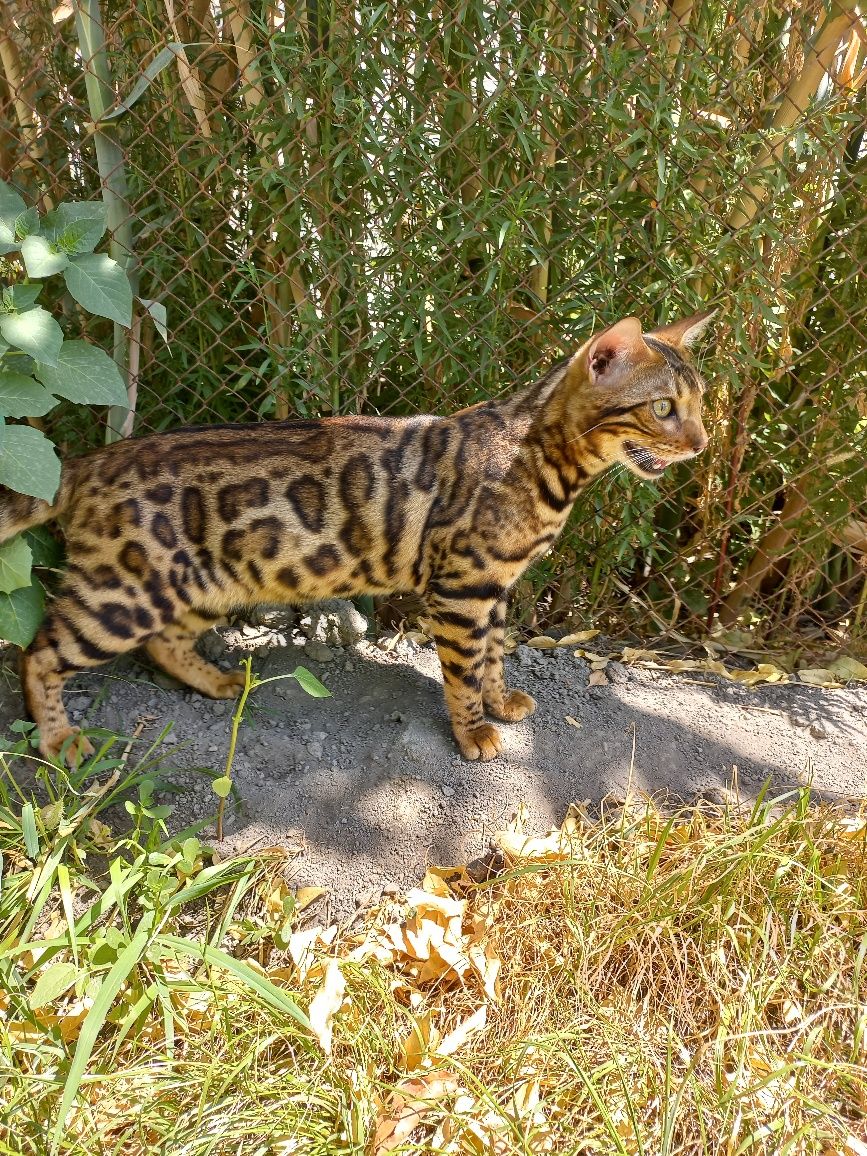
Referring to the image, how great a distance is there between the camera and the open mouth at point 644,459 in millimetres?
3836

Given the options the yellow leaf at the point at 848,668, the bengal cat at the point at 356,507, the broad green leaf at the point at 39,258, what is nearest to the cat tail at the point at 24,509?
the bengal cat at the point at 356,507

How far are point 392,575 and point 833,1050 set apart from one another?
7.47 feet

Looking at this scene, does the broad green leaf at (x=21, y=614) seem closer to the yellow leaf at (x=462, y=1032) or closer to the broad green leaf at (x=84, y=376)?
the broad green leaf at (x=84, y=376)

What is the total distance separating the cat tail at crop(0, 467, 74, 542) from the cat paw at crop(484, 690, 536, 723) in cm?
194

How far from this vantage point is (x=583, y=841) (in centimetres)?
351

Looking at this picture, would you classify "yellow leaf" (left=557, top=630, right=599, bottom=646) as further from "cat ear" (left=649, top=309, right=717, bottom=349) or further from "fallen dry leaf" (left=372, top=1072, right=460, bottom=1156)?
"fallen dry leaf" (left=372, top=1072, right=460, bottom=1156)

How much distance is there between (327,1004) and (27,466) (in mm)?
2064

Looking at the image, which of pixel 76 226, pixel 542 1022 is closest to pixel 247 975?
pixel 542 1022

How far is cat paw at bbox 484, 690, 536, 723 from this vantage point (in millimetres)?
4184

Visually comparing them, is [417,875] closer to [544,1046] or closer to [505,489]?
[544,1046]

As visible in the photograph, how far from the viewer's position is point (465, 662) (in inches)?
152

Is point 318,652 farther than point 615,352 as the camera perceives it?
Yes

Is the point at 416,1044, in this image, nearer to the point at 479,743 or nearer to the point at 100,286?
the point at 479,743

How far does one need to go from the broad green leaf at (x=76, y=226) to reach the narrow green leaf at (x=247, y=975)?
2.41m
